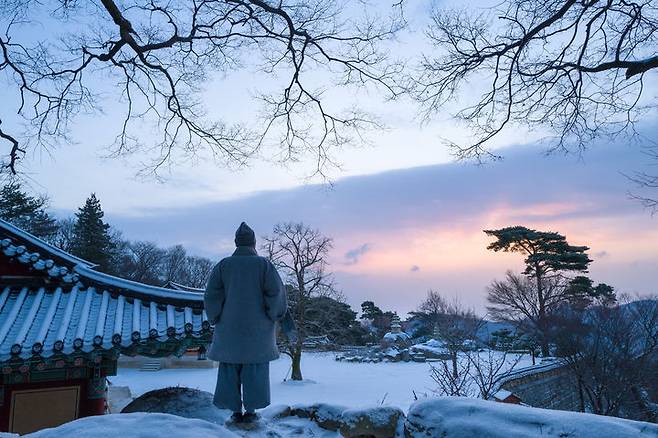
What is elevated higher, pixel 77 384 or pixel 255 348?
pixel 255 348

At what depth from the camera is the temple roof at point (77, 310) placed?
198 inches

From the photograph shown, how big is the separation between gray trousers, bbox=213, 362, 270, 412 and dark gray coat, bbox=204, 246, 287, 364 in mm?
129

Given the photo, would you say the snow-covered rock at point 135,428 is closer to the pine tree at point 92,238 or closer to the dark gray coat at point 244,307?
the dark gray coat at point 244,307

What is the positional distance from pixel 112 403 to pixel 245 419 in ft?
37.4

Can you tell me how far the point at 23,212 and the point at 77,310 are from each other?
2884 centimetres

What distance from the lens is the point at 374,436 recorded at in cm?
405

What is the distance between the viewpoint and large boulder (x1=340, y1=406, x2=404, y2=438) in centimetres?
404

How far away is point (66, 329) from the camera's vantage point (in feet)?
17.2

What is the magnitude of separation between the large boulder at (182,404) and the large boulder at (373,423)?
4.84 feet

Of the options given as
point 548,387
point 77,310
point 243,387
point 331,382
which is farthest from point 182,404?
point 548,387

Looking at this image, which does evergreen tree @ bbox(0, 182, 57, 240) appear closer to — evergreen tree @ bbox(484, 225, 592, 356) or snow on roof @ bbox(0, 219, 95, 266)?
snow on roof @ bbox(0, 219, 95, 266)

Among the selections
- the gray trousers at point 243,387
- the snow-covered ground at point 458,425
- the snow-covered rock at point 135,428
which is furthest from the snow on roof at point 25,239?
the snow-covered rock at point 135,428

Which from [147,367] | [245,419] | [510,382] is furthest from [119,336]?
[147,367]

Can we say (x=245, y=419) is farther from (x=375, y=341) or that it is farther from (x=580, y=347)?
(x=375, y=341)
